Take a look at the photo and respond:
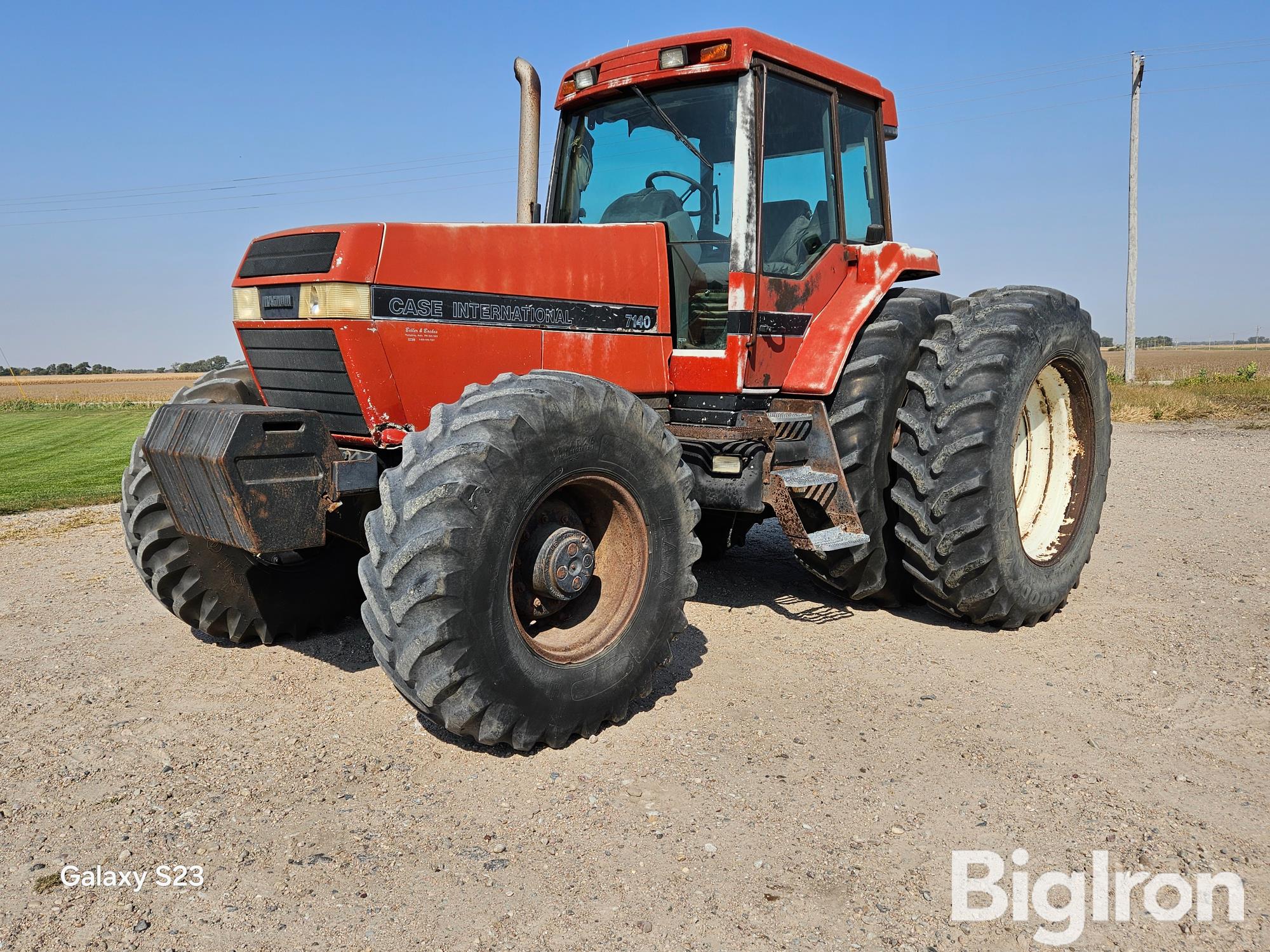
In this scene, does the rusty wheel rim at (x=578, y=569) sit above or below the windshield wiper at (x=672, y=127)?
below

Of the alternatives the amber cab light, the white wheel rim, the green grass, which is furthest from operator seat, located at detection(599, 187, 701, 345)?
the green grass

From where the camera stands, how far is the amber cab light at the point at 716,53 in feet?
15.7

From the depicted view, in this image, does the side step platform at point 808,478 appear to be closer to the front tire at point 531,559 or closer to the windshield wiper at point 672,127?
the front tire at point 531,559

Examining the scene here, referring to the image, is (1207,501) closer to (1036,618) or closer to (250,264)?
(1036,618)

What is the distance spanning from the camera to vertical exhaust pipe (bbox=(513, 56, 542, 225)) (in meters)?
5.07

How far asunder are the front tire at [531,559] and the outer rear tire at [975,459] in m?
1.50

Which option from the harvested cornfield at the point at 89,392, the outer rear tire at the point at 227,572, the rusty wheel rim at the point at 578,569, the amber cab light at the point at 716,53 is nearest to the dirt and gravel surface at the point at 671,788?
the outer rear tire at the point at 227,572

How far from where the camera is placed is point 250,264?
13.3 ft

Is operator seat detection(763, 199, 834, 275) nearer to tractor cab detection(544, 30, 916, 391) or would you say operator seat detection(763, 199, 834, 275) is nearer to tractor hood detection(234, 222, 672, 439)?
tractor cab detection(544, 30, 916, 391)

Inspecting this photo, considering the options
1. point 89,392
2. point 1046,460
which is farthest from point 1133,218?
point 89,392

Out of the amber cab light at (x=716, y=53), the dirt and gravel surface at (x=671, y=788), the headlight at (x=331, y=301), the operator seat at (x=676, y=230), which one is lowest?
the dirt and gravel surface at (x=671, y=788)

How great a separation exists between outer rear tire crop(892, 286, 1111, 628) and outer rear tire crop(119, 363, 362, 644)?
309 centimetres

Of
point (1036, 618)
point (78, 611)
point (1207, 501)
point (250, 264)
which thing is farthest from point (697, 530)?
point (1207, 501)

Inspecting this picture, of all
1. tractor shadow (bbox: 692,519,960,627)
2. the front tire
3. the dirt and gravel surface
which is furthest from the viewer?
tractor shadow (bbox: 692,519,960,627)
